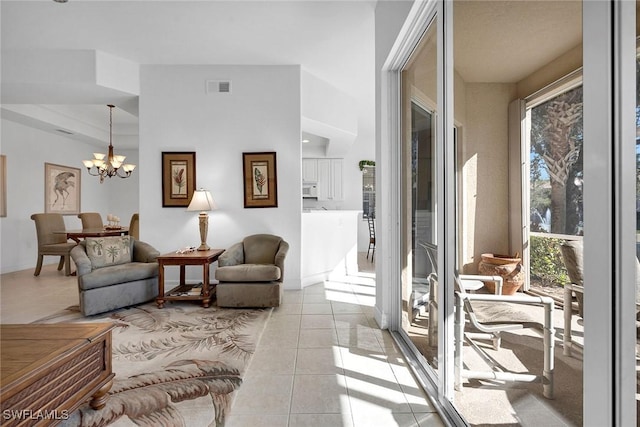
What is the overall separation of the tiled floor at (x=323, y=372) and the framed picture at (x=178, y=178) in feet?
5.71

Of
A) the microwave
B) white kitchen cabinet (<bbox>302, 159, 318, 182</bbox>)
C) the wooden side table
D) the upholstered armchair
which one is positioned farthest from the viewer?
white kitchen cabinet (<bbox>302, 159, 318, 182</bbox>)

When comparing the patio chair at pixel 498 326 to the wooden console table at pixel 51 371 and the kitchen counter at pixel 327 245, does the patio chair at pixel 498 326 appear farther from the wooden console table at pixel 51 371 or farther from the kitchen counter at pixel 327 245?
the kitchen counter at pixel 327 245

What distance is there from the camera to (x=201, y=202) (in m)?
4.26

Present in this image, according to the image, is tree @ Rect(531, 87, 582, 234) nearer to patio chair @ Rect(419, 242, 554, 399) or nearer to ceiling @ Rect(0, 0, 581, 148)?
patio chair @ Rect(419, 242, 554, 399)

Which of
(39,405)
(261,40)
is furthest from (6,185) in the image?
(39,405)

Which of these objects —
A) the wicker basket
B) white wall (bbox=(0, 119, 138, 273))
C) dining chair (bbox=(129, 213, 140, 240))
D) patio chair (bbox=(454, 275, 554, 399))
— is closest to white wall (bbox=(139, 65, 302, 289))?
dining chair (bbox=(129, 213, 140, 240))

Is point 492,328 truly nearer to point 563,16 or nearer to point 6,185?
point 563,16

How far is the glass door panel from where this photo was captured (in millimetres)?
2209

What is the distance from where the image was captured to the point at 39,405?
4.56ft

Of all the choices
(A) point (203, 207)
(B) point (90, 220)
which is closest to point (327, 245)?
(A) point (203, 207)

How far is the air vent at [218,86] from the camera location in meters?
4.63

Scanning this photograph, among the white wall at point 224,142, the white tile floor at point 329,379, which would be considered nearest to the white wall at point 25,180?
the white wall at point 224,142

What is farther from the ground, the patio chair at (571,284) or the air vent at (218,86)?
the air vent at (218,86)

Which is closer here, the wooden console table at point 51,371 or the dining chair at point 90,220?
the wooden console table at point 51,371
